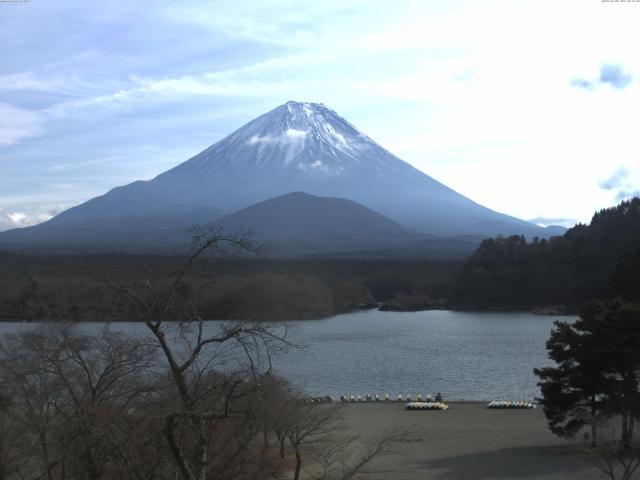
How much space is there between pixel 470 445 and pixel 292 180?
102m

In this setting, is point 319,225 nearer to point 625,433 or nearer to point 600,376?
point 600,376

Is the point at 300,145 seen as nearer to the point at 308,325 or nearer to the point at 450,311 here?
the point at 450,311

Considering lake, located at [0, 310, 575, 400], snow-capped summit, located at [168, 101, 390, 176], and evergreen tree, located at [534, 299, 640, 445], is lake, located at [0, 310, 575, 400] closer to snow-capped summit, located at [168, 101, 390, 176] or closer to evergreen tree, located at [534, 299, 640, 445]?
evergreen tree, located at [534, 299, 640, 445]

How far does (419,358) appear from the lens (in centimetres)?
2400

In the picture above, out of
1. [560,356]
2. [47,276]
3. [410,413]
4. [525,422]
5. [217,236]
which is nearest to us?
[217,236]

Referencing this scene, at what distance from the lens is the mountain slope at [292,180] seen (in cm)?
10825

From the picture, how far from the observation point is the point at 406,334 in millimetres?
31766

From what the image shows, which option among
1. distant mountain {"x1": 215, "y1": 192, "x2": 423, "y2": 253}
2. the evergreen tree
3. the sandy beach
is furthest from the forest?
distant mountain {"x1": 215, "y1": 192, "x2": 423, "y2": 253}

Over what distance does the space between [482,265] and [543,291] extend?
4.00m

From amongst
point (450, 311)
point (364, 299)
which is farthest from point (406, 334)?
point (364, 299)

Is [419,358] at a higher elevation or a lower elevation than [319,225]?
lower

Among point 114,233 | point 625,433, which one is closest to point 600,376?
point 625,433

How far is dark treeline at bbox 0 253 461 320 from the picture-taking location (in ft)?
107

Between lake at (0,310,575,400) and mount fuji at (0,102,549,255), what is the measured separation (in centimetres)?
→ 6878
